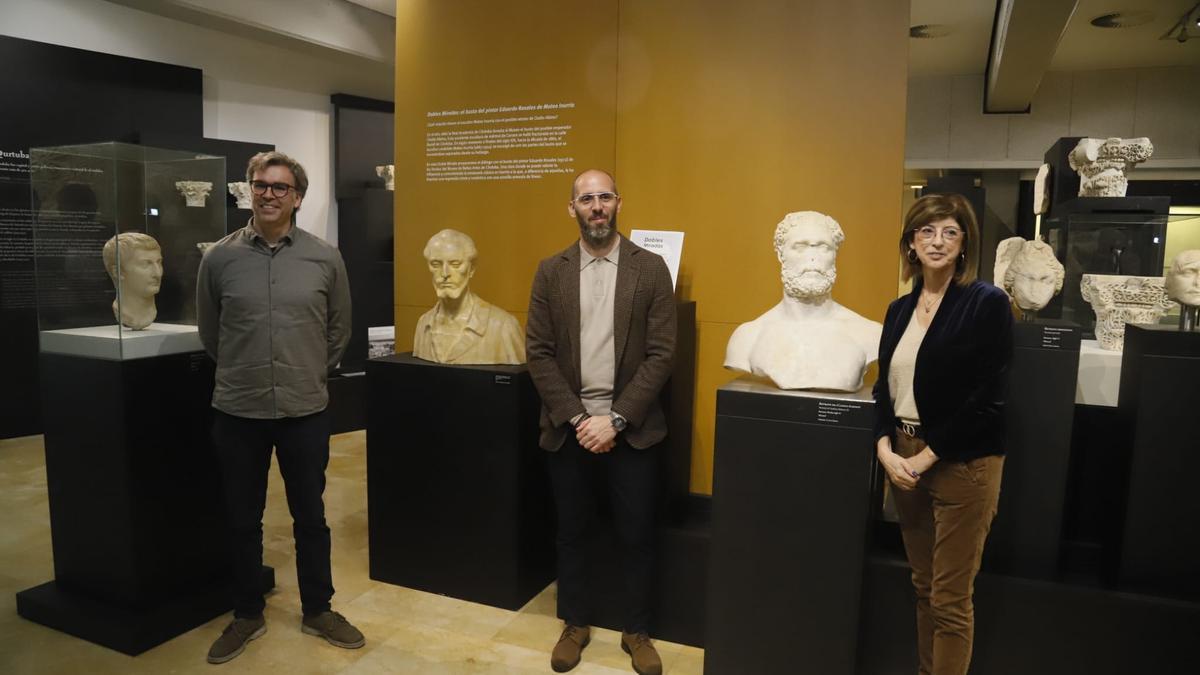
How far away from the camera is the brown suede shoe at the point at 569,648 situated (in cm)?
295

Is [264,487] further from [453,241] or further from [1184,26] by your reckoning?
[1184,26]

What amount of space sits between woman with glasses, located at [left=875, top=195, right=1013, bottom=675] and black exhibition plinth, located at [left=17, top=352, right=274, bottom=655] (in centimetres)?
272

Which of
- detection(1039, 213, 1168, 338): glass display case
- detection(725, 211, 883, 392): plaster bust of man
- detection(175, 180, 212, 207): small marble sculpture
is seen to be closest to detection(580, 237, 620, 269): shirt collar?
detection(725, 211, 883, 392): plaster bust of man

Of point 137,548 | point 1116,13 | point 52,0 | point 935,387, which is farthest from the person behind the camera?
point 1116,13

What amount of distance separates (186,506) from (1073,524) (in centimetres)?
366

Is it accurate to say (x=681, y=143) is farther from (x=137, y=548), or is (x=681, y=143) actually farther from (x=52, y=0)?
(x=52, y=0)

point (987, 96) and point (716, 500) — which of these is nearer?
point (716, 500)

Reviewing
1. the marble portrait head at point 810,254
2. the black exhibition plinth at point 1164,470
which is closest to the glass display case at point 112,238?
the marble portrait head at point 810,254

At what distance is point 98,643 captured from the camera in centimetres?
306

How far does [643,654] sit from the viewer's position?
2.93 meters

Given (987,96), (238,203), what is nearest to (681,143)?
(238,203)

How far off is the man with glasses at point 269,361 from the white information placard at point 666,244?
55.1 inches

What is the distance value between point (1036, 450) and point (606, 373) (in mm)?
1551

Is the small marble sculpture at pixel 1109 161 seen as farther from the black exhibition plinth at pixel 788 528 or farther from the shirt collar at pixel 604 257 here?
the shirt collar at pixel 604 257
